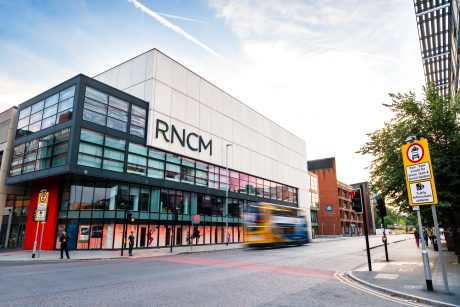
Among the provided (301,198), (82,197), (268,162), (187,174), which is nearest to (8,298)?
(82,197)

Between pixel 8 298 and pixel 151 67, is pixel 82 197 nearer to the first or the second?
pixel 151 67

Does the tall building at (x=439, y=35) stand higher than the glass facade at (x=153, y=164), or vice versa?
the tall building at (x=439, y=35)

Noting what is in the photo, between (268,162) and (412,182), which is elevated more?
(268,162)

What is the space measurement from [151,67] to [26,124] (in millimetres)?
14080

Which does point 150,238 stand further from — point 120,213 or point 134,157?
point 134,157

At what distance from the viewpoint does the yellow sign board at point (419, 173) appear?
8.77 meters

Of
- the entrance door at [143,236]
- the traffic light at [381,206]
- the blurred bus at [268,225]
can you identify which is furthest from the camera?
the entrance door at [143,236]

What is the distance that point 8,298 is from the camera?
7.48 metres

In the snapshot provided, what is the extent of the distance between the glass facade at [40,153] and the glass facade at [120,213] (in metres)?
2.75

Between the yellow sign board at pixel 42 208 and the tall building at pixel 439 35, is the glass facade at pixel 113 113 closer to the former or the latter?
the yellow sign board at pixel 42 208

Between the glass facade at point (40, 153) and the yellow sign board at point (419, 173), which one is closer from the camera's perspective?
the yellow sign board at point (419, 173)

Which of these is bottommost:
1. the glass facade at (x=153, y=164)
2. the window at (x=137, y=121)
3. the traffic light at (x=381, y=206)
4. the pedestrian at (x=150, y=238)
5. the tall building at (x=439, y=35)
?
the pedestrian at (x=150, y=238)

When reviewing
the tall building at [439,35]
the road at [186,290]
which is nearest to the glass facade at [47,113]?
the road at [186,290]

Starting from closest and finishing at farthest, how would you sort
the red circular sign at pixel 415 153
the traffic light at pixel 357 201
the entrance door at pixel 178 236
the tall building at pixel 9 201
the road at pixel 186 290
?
the road at pixel 186 290, the red circular sign at pixel 415 153, the traffic light at pixel 357 201, the tall building at pixel 9 201, the entrance door at pixel 178 236
